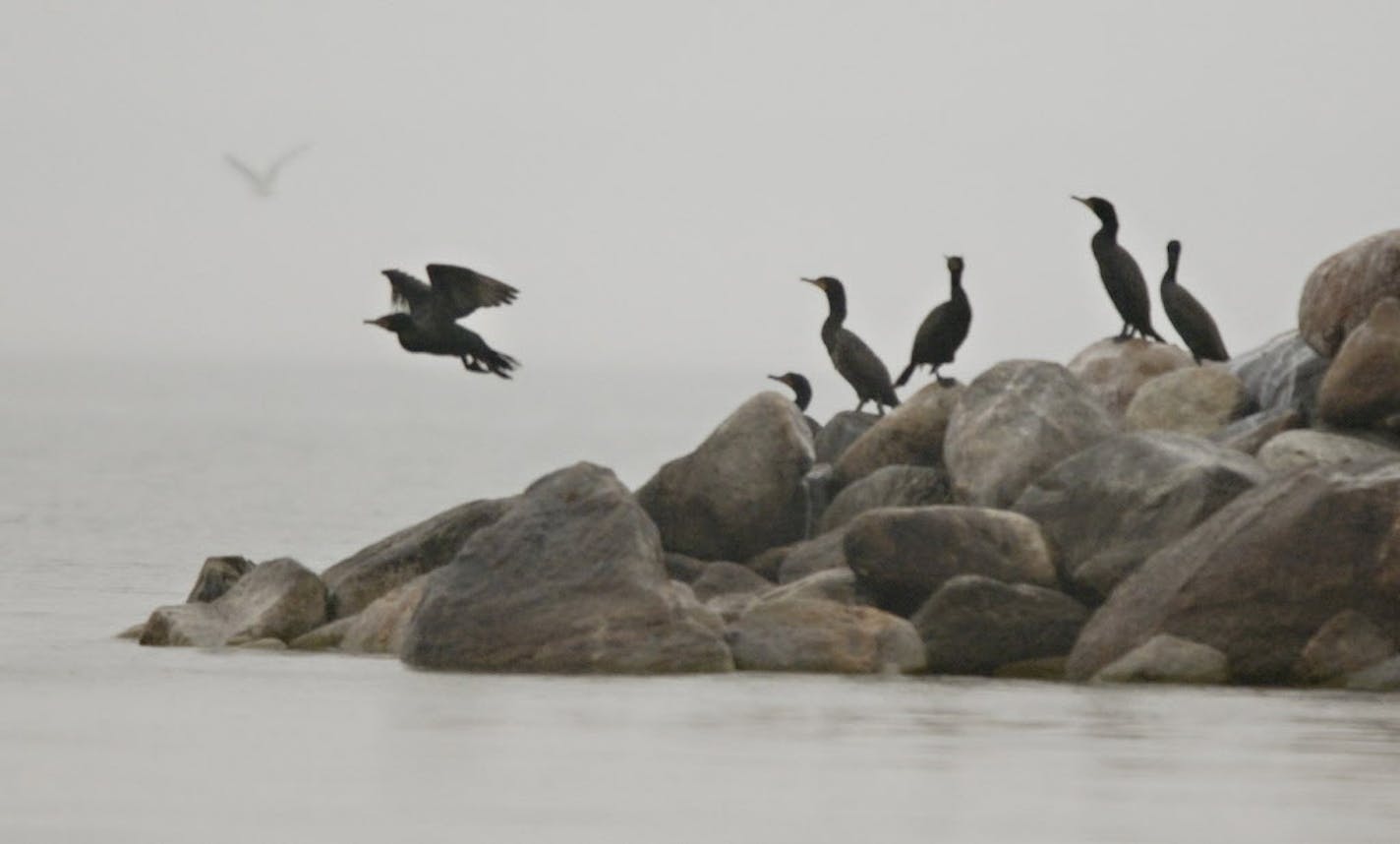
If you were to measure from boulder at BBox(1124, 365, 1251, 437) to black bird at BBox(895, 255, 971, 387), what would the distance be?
6.74 feet

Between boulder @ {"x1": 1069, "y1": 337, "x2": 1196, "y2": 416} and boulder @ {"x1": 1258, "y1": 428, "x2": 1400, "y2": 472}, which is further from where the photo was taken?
boulder @ {"x1": 1069, "y1": 337, "x2": 1196, "y2": 416}

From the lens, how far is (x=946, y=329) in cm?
2391

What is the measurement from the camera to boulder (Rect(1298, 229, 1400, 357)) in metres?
21.0

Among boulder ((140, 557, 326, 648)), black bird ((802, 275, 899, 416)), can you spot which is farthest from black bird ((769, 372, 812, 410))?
boulder ((140, 557, 326, 648))

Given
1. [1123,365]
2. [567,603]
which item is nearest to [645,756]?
[567,603]

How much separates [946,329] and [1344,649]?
22.4 ft

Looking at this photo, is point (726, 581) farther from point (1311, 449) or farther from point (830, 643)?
point (1311, 449)

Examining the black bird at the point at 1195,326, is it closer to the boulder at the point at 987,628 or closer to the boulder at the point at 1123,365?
the boulder at the point at 1123,365

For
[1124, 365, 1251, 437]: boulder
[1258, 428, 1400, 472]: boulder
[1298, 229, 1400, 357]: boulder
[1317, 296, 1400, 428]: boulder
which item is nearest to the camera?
[1258, 428, 1400, 472]: boulder

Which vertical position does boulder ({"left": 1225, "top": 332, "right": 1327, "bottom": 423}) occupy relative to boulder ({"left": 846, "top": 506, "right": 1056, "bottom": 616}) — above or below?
above

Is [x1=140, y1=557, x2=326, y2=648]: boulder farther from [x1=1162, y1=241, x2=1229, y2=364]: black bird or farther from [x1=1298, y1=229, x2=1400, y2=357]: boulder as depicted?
[x1=1162, y1=241, x2=1229, y2=364]: black bird

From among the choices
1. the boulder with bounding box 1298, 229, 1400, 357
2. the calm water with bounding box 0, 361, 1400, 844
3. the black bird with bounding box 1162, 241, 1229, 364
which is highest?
the black bird with bounding box 1162, 241, 1229, 364

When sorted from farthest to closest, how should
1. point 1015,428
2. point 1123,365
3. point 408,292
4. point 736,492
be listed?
point 1123,365 → point 408,292 → point 736,492 → point 1015,428

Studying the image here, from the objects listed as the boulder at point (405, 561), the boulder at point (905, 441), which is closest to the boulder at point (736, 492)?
the boulder at point (905, 441)
